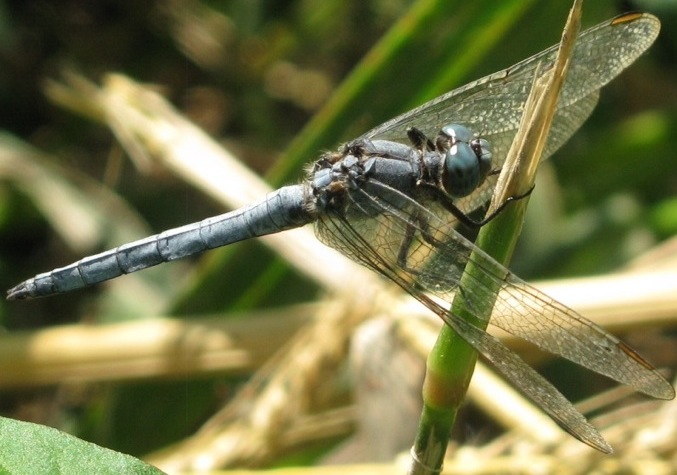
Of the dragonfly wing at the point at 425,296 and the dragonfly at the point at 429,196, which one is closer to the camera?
the dragonfly wing at the point at 425,296

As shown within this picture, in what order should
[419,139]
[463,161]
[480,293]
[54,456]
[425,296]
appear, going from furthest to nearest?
[419,139]
[463,161]
[425,296]
[480,293]
[54,456]

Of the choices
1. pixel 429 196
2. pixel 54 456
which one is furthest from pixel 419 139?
pixel 54 456

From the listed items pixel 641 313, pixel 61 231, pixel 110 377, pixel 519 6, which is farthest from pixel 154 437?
pixel 519 6

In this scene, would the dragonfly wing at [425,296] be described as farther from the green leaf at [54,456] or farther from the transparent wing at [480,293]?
the green leaf at [54,456]

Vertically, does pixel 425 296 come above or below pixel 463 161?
below

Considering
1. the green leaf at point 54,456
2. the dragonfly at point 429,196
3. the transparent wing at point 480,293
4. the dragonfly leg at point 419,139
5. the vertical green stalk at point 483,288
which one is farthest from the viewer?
the dragonfly leg at point 419,139

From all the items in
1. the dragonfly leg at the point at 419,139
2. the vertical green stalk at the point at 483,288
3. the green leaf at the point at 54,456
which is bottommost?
the green leaf at the point at 54,456

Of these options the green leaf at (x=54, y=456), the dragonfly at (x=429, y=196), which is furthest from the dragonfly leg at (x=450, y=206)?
the green leaf at (x=54, y=456)

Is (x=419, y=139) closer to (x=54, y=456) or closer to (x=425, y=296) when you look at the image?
(x=425, y=296)
